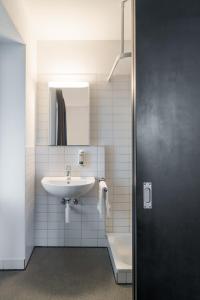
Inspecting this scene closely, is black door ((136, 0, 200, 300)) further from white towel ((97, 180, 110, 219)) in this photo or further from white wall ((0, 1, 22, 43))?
white towel ((97, 180, 110, 219))

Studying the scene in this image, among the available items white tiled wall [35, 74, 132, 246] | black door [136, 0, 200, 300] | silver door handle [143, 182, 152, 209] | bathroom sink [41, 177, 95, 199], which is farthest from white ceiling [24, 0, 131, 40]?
silver door handle [143, 182, 152, 209]

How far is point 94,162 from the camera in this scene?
2.97m

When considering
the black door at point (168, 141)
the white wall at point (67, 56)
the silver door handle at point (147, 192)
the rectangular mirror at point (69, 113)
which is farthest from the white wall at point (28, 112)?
the silver door handle at point (147, 192)

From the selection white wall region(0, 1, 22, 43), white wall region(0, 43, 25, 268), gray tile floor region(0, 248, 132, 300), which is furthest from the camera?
white wall region(0, 43, 25, 268)

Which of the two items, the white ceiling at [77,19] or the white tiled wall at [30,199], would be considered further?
the white tiled wall at [30,199]

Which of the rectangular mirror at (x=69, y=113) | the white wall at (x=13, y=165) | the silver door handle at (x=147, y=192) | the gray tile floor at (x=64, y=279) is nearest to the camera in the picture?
the silver door handle at (x=147, y=192)

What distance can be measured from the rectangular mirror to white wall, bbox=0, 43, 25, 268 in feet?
1.75

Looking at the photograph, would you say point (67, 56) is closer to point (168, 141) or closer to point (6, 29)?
point (6, 29)

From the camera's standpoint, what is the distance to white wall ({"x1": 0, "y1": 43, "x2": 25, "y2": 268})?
2.48 m

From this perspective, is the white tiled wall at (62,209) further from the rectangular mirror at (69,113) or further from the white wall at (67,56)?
the white wall at (67,56)

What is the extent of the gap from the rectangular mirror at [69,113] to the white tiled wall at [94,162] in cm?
9

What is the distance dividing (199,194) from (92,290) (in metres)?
1.43

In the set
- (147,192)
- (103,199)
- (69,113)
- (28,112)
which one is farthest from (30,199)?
(147,192)

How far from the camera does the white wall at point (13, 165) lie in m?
2.48
